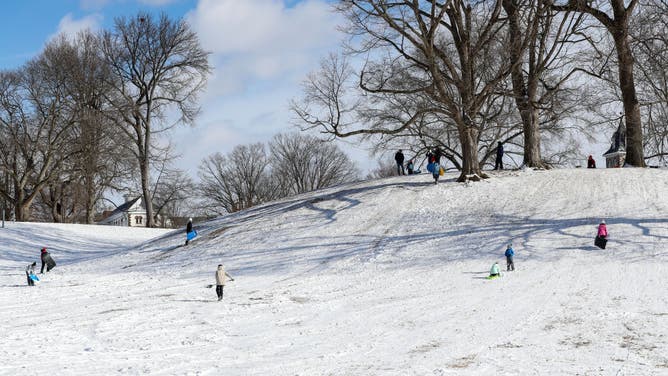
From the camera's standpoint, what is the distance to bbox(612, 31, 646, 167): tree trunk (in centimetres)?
3259

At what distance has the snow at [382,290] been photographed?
12.8m

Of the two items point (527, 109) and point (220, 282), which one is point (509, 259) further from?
point (527, 109)

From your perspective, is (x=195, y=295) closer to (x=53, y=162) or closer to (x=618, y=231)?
(x=618, y=231)

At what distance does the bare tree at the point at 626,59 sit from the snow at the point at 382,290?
269 cm

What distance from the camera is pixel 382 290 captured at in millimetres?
20422

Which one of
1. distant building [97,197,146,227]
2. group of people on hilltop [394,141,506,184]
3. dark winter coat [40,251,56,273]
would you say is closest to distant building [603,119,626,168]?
group of people on hilltop [394,141,506,184]

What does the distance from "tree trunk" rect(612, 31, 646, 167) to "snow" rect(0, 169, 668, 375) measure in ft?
8.68

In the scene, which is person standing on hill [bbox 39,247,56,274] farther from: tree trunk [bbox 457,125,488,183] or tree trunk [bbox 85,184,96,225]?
tree trunk [bbox 85,184,96,225]

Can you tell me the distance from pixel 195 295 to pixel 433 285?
7343 mm

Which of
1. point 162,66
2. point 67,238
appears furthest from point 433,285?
point 162,66

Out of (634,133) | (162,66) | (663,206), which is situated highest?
(162,66)

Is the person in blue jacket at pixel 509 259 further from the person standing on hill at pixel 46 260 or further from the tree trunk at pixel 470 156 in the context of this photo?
the person standing on hill at pixel 46 260

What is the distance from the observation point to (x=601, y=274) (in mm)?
20328

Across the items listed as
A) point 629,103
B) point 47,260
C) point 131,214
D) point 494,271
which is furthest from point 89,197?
point 131,214
